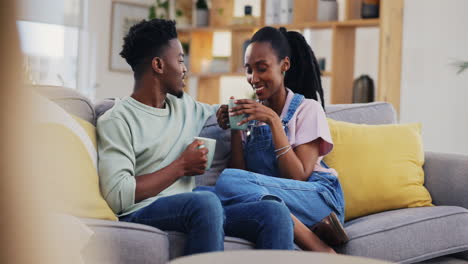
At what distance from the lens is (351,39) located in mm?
4762

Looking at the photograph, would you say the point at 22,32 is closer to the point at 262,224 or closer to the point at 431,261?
the point at 262,224

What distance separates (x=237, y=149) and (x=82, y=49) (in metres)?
4.88

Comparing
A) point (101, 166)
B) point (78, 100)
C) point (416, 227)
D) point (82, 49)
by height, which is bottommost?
point (416, 227)

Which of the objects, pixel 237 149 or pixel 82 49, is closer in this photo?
pixel 237 149

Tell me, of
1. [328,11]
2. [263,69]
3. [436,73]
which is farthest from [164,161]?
[328,11]

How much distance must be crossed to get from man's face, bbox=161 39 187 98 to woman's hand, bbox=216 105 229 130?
0.53 feet

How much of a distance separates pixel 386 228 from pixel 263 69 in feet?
2.19

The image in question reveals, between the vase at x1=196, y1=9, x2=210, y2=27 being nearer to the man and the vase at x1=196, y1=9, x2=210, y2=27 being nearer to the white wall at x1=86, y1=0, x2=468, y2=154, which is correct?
the white wall at x1=86, y1=0, x2=468, y2=154

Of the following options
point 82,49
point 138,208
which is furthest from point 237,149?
point 82,49

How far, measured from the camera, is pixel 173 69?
1984 mm

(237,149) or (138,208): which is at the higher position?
(237,149)

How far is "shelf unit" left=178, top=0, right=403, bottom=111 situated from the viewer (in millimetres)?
4285

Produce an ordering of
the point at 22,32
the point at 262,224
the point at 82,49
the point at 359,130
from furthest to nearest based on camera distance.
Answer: the point at 82,49 → the point at 359,130 → the point at 262,224 → the point at 22,32

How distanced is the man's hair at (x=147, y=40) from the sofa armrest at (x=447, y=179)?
3.56 feet
